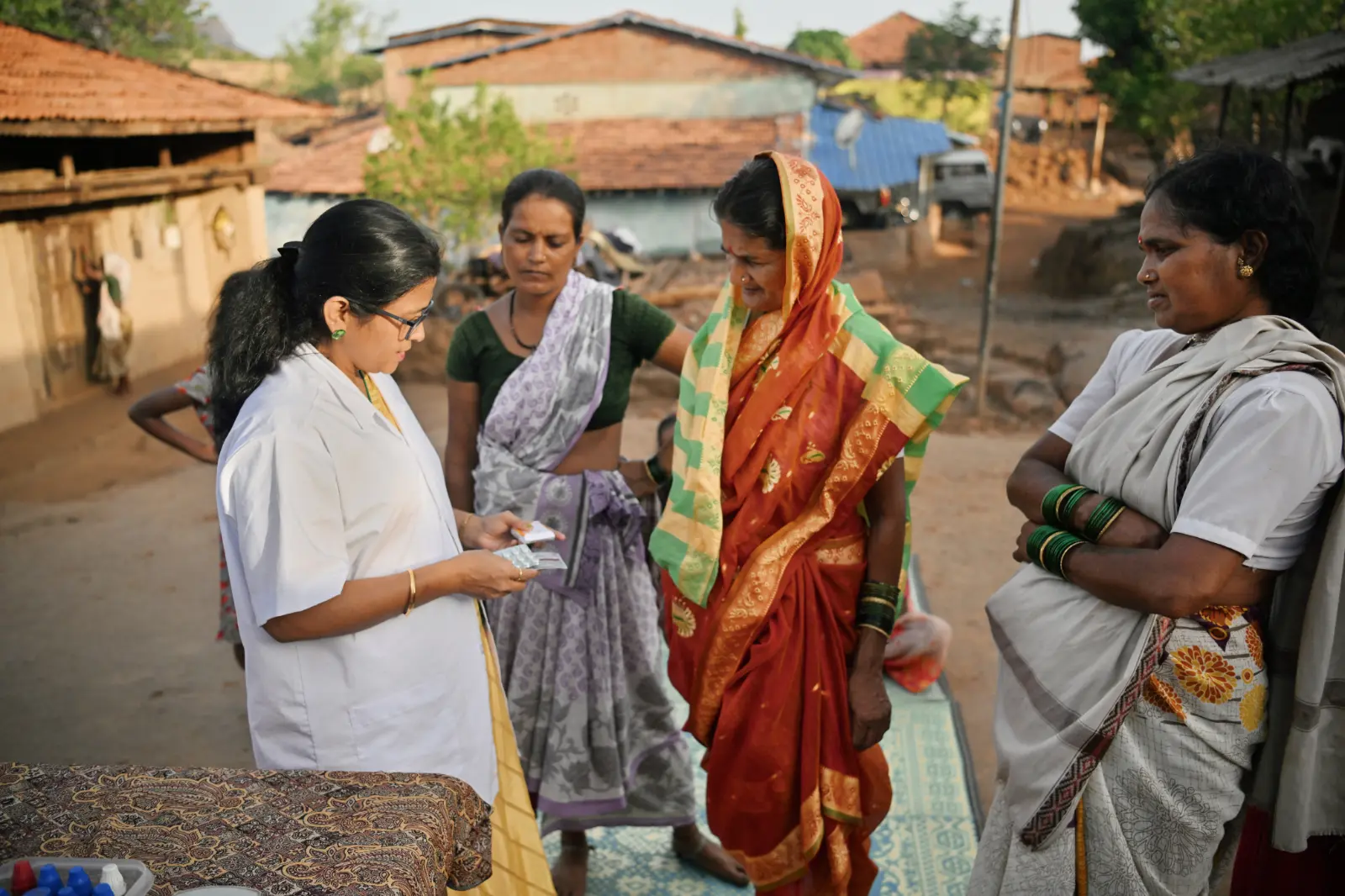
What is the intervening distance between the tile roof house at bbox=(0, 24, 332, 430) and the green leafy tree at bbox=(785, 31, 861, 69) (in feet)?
88.1

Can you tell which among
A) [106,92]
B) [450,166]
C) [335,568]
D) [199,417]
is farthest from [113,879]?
[450,166]

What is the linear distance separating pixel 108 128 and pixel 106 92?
76 centimetres

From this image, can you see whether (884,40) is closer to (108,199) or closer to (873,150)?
(873,150)

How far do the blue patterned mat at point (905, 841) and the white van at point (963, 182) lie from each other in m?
22.4

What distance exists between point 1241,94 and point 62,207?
1505cm

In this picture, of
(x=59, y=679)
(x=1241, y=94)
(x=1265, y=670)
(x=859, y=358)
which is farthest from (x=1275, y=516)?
(x=1241, y=94)

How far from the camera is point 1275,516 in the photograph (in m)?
1.70

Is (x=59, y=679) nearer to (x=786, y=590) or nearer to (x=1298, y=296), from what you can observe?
(x=786, y=590)

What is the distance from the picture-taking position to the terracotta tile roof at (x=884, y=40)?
4103 centimetres

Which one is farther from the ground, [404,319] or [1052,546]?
[404,319]

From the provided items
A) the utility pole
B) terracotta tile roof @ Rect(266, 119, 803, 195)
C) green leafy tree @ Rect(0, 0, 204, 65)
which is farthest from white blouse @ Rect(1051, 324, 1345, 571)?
terracotta tile roof @ Rect(266, 119, 803, 195)

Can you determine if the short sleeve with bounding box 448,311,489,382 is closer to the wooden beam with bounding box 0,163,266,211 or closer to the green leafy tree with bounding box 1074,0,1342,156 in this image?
the wooden beam with bounding box 0,163,266,211

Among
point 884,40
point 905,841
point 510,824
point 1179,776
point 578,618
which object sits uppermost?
point 884,40

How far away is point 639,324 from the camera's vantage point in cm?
294
